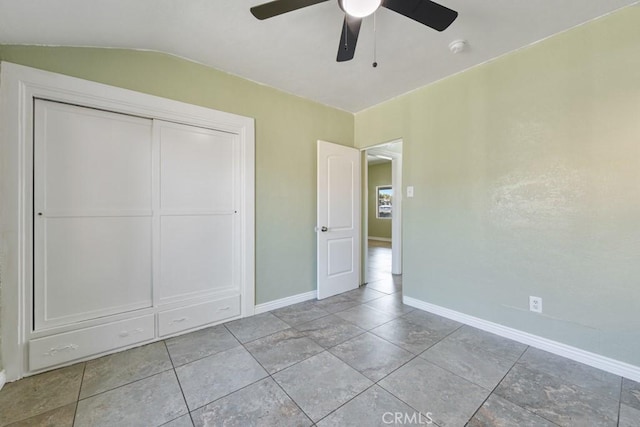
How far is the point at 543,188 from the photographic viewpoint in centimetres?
208

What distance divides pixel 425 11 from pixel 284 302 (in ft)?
9.58

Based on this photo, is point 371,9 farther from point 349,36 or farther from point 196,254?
point 196,254

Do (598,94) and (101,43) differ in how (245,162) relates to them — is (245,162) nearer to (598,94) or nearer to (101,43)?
(101,43)

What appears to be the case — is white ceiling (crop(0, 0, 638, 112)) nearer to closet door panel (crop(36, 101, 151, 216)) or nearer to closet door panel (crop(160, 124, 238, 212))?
closet door panel (crop(36, 101, 151, 216))

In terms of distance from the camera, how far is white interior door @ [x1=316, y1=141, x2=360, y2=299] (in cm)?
320

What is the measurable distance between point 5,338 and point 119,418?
107 cm

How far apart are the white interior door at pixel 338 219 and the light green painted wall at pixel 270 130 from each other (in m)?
0.14

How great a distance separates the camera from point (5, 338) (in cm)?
167

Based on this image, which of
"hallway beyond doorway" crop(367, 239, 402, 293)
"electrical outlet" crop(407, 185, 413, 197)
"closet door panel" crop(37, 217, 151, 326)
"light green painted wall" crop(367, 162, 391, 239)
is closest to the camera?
"closet door panel" crop(37, 217, 151, 326)

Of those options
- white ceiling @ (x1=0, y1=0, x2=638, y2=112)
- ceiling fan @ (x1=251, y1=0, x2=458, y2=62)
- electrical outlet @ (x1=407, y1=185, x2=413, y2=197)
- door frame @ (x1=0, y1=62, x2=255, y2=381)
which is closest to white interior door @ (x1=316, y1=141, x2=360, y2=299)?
electrical outlet @ (x1=407, y1=185, x2=413, y2=197)

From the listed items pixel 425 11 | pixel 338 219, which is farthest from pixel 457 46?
pixel 338 219

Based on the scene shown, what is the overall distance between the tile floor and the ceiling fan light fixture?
2216 millimetres

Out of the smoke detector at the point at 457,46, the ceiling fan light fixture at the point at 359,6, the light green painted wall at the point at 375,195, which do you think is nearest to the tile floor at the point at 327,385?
the ceiling fan light fixture at the point at 359,6

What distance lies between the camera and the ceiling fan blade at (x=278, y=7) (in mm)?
1311
